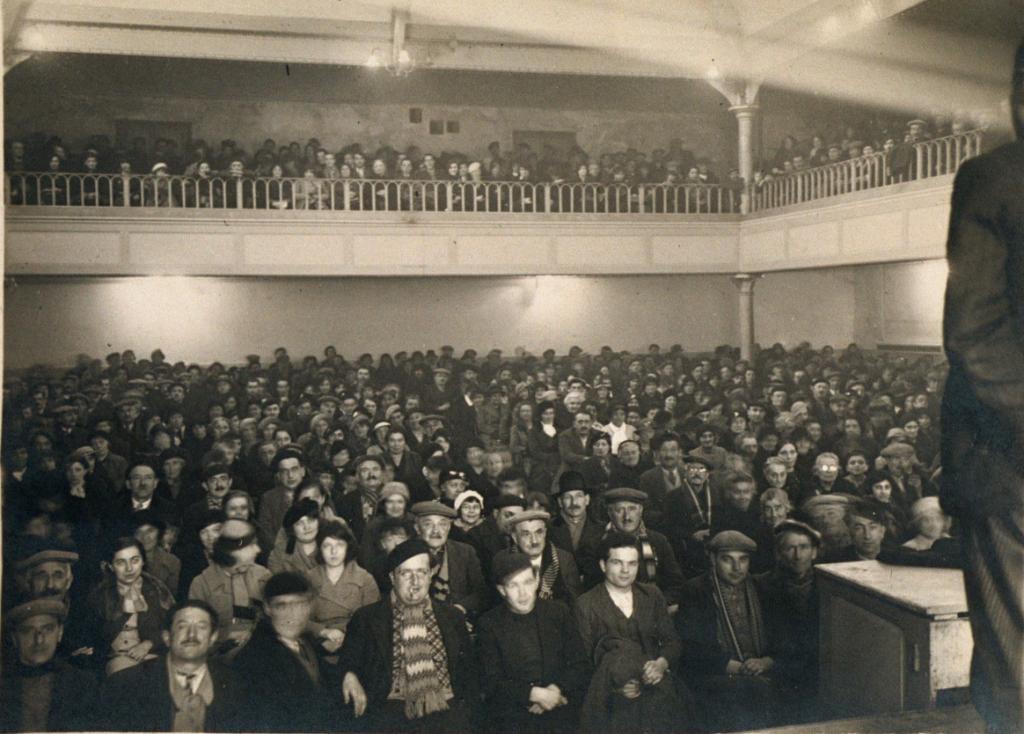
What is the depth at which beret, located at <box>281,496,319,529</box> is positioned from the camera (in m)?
4.80

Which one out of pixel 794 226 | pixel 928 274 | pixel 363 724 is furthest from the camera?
pixel 928 274

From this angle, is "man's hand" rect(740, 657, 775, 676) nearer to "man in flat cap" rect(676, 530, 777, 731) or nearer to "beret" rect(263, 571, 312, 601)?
"man in flat cap" rect(676, 530, 777, 731)

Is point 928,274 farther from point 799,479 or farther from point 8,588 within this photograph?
point 8,588

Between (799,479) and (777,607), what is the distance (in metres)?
1.57

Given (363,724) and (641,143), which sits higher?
(641,143)

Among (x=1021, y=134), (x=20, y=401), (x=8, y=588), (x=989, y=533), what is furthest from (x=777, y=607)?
(x=20, y=401)

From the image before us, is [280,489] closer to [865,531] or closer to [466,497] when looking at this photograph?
[466,497]

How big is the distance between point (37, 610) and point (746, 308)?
10.3 meters

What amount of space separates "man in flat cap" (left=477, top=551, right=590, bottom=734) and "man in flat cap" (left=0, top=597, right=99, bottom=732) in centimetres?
172

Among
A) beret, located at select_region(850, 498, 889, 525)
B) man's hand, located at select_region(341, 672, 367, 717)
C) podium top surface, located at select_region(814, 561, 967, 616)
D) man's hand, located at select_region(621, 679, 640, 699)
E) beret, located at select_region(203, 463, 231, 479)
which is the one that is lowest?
man's hand, located at select_region(621, 679, 640, 699)

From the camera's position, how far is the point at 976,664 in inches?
106

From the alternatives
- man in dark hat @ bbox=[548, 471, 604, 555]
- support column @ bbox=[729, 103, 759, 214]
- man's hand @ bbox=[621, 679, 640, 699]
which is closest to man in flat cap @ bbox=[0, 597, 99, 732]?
man's hand @ bbox=[621, 679, 640, 699]

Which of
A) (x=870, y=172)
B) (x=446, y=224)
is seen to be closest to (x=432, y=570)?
(x=870, y=172)

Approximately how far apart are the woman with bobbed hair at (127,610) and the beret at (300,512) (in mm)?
680
